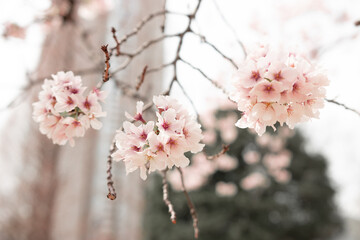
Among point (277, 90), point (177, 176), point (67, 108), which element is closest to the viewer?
point (277, 90)

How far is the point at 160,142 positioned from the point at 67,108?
0.21 metres

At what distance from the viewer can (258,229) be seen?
4301mm

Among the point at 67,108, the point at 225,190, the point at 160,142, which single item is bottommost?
the point at 160,142

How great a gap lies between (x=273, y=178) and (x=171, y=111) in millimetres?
4403

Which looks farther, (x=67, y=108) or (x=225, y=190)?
(x=225, y=190)

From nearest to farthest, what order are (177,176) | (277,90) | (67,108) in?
(277,90)
(67,108)
(177,176)

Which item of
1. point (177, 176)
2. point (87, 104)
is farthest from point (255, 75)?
point (177, 176)

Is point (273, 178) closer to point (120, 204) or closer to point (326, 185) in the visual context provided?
point (326, 185)

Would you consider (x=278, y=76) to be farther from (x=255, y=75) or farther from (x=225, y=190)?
(x=225, y=190)

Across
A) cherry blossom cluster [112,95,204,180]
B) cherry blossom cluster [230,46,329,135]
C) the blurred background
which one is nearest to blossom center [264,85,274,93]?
cherry blossom cluster [230,46,329,135]

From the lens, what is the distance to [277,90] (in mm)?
535

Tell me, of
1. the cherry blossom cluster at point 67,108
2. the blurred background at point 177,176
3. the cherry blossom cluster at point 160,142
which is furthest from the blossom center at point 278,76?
the blurred background at point 177,176

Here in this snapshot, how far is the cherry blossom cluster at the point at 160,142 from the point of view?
55cm

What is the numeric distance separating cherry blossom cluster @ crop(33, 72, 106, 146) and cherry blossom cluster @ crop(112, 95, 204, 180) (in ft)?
0.38
